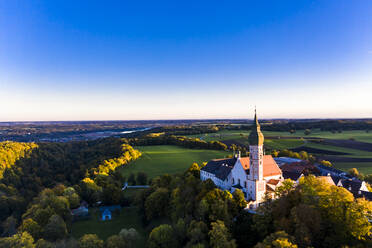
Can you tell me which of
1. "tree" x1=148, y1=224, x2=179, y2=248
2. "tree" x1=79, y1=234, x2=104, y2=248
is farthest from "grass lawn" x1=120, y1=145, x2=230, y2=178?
"tree" x1=79, y1=234, x2=104, y2=248

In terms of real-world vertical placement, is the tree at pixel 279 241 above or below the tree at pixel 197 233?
above

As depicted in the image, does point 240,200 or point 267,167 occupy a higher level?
point 267,167

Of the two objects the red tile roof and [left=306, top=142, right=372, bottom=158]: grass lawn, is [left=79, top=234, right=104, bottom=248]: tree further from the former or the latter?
[left=306, top=142, right=372, bottom=158]: grass lawn

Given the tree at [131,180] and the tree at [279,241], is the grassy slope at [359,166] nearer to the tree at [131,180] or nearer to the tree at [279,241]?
the tree at [279,241]

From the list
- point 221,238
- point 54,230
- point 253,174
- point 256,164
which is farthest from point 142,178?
point 221,238

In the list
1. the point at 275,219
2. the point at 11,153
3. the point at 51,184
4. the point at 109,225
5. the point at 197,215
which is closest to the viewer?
the point at 275,219

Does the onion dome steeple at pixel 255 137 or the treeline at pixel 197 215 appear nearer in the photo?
the treeline at pixel 197 215

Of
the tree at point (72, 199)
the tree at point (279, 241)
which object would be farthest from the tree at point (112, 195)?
the tree at point (279, 241)

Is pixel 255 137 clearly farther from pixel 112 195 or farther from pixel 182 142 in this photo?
pixel 182 142
